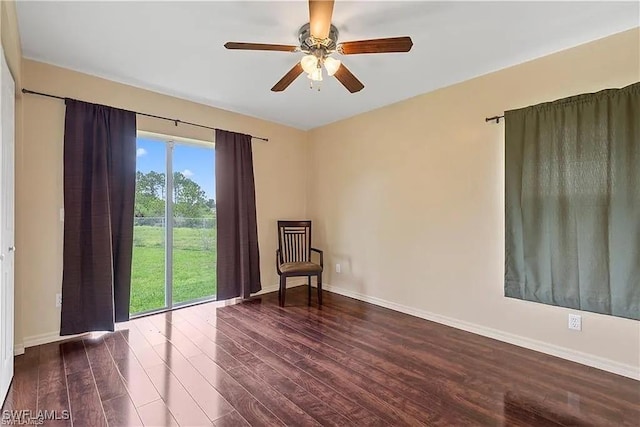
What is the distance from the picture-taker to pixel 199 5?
6.70ft

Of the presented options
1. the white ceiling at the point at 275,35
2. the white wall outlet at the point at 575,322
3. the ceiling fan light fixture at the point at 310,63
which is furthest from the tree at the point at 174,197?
the white wall outlet at the point at 575,322

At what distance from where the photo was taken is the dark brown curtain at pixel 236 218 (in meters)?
3.94

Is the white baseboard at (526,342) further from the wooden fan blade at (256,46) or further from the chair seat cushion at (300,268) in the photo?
the wooden fan blade at (256,46)

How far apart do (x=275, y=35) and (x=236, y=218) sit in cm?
236

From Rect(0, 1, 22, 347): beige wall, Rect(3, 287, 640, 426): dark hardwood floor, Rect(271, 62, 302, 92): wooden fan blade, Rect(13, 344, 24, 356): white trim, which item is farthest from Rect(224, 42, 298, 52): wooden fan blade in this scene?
Rect(13, 344, 24, 356): white trim

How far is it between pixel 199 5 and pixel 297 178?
3.05 metres

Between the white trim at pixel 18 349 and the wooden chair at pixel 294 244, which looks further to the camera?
the wooden chair at pixel 294 244

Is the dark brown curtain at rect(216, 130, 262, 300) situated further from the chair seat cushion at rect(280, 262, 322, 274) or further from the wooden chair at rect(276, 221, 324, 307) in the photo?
the chair seat cushion at rect(280, 262, 322, 274)

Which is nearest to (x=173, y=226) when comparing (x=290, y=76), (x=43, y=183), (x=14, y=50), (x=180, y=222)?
(x=180, y=222)

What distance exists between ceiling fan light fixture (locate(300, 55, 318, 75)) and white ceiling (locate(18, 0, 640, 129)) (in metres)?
0.28

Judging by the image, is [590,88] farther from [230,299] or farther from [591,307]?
[230,299]

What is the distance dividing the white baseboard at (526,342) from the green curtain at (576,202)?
0.39 metres

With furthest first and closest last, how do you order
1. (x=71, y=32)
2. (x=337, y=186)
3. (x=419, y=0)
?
1. (x=337, y=186)
2. (x=71, y=32)
3. (x=419, y=0)

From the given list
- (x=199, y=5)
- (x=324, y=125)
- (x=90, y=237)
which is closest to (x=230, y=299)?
(x=90, y=237)
